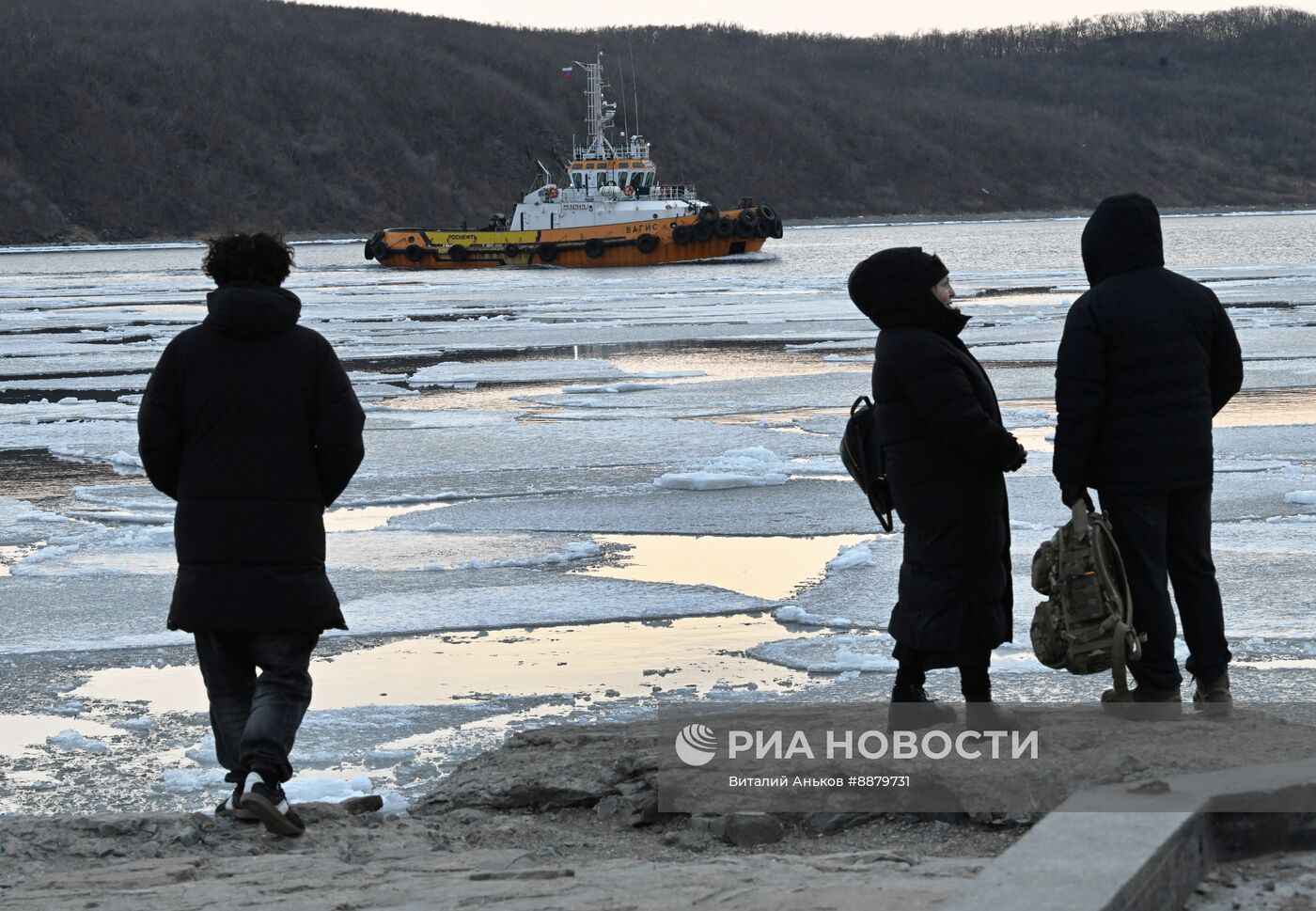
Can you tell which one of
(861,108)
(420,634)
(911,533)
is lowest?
(420,634)

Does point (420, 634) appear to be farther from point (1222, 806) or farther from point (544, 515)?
point (1222, 806)

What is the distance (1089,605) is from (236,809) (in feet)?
6.66

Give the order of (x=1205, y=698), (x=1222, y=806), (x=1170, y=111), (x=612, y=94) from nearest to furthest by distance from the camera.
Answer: (x=1222, y=806) → (x=1205, y=698) → (x=612, y=94) → (x=1170, y=111)

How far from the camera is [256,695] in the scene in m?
3.91

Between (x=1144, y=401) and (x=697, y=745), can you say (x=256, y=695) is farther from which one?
(x=1144, y=401)

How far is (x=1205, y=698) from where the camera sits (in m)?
4.36

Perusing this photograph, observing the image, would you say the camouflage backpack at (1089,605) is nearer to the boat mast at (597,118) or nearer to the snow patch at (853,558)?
the snow patch at (853,558)

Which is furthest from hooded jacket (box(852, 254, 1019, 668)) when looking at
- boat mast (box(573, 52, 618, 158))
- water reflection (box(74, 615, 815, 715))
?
boat mast (box(573, 52, 618, 158))

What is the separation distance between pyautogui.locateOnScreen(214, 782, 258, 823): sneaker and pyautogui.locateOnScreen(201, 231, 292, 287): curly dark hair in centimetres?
114

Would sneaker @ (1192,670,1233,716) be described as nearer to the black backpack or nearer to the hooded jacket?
the hooded jacket

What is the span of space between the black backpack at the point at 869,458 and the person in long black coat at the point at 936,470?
130 millimetres

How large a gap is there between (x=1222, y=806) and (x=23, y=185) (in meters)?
90.8

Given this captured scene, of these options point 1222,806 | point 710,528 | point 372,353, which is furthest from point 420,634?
point 372,353

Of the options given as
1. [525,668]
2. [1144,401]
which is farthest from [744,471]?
[1144,401]
